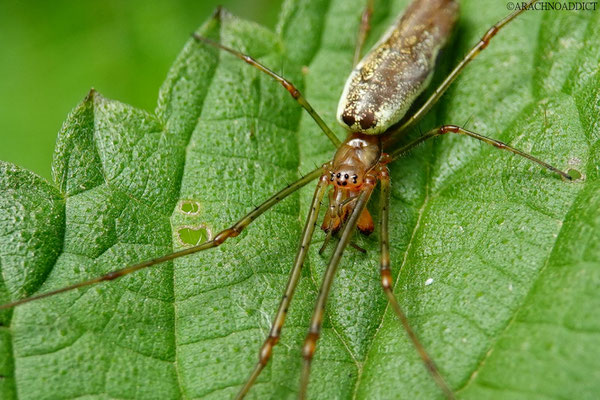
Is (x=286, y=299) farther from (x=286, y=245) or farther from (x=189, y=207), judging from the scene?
(x=189, y=207)

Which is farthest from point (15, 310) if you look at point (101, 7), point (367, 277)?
point (101, 7)

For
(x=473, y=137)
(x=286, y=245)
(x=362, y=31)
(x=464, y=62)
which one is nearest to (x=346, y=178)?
(x=286, y=245)

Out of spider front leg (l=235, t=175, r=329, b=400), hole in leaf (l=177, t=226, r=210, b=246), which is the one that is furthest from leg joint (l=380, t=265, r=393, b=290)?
hole in leaf (l=177, t=226, r=210, b=246)

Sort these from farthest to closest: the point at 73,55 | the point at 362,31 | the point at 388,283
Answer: the point at 73,55 → the point at 362,31 → the point at 388,283

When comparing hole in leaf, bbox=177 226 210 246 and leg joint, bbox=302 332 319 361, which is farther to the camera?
hole in leaf, bbox=177 226 210 246

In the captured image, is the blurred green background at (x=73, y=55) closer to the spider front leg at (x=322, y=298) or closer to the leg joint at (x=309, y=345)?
the spider front leg at (x=322, y=298)

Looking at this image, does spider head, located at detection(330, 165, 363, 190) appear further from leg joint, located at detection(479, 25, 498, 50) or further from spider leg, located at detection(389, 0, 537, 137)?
leg joint, located at detection(479, 25, 498, 50)
